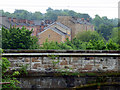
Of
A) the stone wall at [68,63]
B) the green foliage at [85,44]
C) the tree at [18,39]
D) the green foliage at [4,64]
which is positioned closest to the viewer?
the green foliage at [4,64]

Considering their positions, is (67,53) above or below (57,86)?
above

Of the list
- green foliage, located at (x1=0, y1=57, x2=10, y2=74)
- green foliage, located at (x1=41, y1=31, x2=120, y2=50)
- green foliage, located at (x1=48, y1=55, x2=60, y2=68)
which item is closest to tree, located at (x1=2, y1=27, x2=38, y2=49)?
green foliage, located at (x1=41, y1=31, x2=120, y2=50)

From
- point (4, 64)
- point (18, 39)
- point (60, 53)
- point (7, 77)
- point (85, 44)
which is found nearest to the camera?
point (4, 64)

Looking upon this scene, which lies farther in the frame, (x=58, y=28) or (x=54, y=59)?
(x=58, y=28)

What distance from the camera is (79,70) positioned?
24.8 feet

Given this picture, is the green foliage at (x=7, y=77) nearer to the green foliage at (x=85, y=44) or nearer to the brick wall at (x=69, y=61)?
the brick wall at (x=69, y=61)

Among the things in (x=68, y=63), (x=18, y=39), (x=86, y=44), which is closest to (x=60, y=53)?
(x=68, y=63)

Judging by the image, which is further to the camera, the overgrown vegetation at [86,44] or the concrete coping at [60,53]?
the overgrown vegetation at [86,44]

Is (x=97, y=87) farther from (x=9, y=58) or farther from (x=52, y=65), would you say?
(x=9, y=58)

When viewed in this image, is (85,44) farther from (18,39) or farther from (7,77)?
(7,77)

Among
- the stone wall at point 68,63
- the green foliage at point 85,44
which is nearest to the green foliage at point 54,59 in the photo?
the stone wall at point 68,63

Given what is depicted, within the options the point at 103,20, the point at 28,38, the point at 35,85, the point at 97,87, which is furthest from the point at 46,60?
the point at 103,20

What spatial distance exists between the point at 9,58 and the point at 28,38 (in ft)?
47.2

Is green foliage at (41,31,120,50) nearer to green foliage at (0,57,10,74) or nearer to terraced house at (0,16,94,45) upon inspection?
terraced house at (0,16,94,45)
